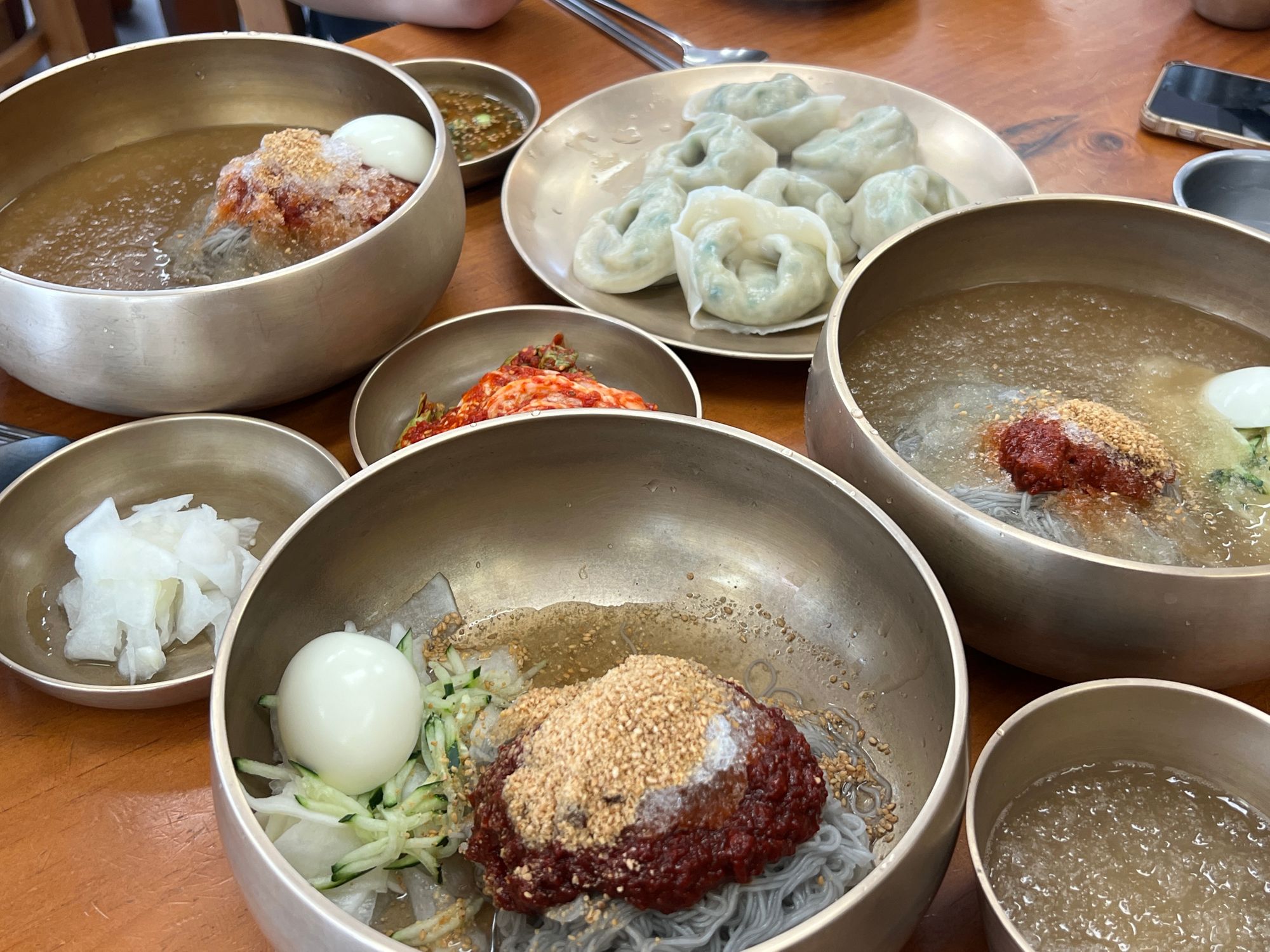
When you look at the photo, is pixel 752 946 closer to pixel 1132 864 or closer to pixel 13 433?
pixel 1132 864

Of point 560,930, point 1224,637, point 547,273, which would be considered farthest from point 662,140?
point 560,930

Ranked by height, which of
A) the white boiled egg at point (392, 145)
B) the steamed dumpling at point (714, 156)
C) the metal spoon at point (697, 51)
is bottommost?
the steamed dumpling at point (714, 156)

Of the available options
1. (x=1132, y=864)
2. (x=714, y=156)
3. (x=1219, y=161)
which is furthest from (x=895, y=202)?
(x=1132, y=864)

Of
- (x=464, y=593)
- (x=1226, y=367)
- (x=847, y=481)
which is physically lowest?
(x=464, y=593)

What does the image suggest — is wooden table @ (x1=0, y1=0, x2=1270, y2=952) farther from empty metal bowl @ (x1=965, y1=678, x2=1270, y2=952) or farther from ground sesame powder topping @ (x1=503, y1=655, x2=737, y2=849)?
ground sesame powder topping @ (x1=503, y1=655, x2=737, y2=849)

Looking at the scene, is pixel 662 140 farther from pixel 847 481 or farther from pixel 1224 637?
pixel 1224 637

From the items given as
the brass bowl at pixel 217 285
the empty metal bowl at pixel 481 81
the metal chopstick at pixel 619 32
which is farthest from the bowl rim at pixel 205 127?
the metal chopstick at pixel 619 32

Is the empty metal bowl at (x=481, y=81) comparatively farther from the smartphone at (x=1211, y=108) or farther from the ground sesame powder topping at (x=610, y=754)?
the ground sesame powder topping at (x=610, y=754)
